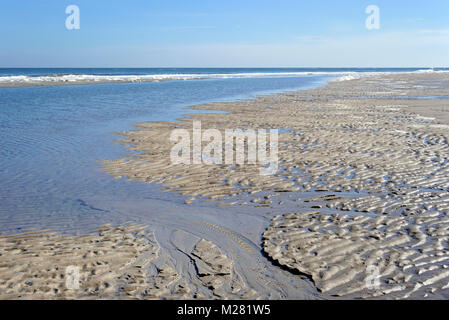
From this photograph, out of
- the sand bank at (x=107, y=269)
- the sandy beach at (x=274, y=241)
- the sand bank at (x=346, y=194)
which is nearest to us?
the sand bank at (x=107, y=269)

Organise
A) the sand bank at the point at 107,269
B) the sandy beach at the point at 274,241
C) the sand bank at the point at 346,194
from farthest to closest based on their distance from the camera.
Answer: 1. the sand bank at the point at 346,194
2. the sandy beach at the point at 274,241
3. the sand bank at the point at 107,269

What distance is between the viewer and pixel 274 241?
5.82 meters

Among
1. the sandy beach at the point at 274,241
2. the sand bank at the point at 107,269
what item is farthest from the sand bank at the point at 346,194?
the sand bank at the point at 107,269

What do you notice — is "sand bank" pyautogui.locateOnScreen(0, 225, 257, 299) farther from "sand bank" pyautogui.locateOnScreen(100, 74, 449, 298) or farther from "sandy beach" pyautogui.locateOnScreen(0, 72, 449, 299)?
"sand bank" pyautogui.locateOnScreen(100, 74, 449, 298)

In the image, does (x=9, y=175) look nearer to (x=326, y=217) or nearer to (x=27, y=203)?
(x=27, y=203)

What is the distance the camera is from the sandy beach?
4582mm

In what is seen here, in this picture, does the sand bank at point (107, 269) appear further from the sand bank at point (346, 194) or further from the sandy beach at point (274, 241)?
the sand bank at point (346, 194)

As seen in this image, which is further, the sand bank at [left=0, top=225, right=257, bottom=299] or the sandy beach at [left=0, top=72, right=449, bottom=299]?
the sandy beach at [left=0, top=72, right=449, bottom=299]

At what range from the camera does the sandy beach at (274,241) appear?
458cm

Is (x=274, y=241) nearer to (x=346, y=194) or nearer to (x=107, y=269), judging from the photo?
(x=107, y=269)

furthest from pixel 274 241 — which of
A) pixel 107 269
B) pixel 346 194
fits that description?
pixel 346 194

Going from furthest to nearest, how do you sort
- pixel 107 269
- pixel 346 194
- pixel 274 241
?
pixel 346 194 → pixel 274 241 → pixel 107 269

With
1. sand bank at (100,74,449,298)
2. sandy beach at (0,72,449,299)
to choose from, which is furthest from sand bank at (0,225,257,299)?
sand bank at (100,74,449,298)
